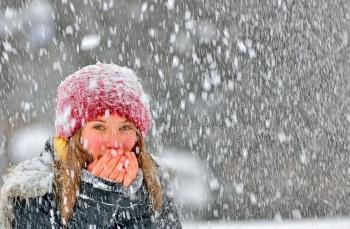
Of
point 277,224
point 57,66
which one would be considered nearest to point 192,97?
point 57,66

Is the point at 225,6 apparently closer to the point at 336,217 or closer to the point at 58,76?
the point at 58,76

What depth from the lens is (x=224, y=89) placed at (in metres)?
7.55

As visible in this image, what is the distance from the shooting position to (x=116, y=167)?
1.69m

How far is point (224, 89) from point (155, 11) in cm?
126

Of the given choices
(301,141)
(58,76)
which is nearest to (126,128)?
(58,76)

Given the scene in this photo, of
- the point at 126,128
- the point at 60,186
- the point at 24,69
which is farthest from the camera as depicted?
the point at 24,69

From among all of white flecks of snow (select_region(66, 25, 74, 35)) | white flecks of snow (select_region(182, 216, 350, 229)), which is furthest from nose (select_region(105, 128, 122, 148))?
white flecks of snow (select_region(66, 25, 74, 35))

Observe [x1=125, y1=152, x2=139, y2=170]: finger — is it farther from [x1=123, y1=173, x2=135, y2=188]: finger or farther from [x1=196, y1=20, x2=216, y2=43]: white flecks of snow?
[x1=196, y1=20, x2=216, y2=43]: white flecks of snow

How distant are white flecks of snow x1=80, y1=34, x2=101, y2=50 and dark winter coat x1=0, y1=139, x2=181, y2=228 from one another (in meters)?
5.59

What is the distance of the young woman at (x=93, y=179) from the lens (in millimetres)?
1678

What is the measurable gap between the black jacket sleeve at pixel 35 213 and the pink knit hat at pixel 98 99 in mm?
266

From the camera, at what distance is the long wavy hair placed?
66.4 inches

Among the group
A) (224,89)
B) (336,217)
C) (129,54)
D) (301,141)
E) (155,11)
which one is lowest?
(336,217)

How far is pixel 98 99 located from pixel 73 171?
0.33 meters
